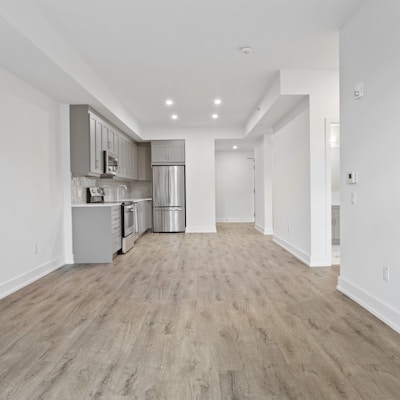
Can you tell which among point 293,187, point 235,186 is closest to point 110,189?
point 293,187

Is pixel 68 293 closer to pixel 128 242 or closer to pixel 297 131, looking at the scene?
pixel 128 242

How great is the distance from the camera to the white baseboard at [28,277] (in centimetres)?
361

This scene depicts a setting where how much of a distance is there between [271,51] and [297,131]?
162 centimetres

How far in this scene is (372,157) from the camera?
9.55 ft

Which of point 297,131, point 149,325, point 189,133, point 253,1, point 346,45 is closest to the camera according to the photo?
point 149,325

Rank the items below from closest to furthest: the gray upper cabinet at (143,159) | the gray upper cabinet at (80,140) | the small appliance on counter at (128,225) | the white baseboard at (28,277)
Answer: the white baseboard at (28,277) < the gray upper cabinet at (80,140) < the small appliance on counter at (128,225) < the gray upper cabinet at (143,159)

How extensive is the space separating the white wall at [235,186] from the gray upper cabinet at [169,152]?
9.56ft

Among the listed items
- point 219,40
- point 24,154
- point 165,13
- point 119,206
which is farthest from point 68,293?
point 219,40

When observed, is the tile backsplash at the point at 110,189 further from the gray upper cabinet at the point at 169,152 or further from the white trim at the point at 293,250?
the white trim at the point at 293,250

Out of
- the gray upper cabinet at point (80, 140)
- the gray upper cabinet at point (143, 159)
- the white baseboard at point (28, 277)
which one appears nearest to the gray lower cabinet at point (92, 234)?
the white baseboard at point (28, 277)

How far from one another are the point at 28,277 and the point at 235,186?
27.5ft

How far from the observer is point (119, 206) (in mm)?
5766

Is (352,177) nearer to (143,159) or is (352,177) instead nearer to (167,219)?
(167,219)

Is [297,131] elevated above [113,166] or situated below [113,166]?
above
